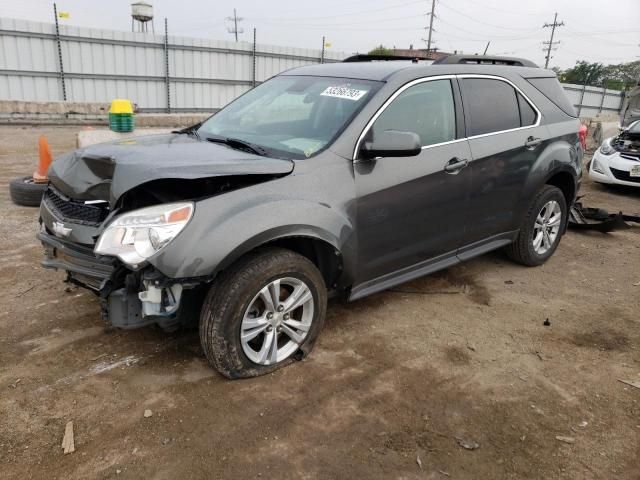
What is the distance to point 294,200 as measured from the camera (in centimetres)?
289

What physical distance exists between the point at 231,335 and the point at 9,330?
1.72 metres

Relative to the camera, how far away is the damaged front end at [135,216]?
2596mm

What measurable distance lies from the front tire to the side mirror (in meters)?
0.80

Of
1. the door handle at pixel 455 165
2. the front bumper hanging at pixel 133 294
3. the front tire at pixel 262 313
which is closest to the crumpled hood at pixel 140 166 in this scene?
the front bumper hanging at pixel 133 294

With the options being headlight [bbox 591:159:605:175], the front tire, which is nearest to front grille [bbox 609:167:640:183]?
headlight [bbox 591:159:605:175]

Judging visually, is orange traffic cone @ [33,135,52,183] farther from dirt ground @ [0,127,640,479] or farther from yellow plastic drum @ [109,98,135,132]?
yellow plastic drum @ [109,98,135,132]

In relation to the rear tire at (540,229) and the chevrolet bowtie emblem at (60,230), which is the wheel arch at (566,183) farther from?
the chevrolet bowtie emblem at (60,230)

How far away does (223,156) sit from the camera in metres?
3.01

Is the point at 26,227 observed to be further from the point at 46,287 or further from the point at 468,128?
the point at 468,128

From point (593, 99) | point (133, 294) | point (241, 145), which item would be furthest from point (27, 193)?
point (593, 99)

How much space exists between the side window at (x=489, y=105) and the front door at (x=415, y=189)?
0.20 metres

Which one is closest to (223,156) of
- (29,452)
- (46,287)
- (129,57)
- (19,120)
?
(29,452)

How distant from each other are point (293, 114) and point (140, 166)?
1301 millimetres

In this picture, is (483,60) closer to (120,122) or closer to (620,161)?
(620,161)
